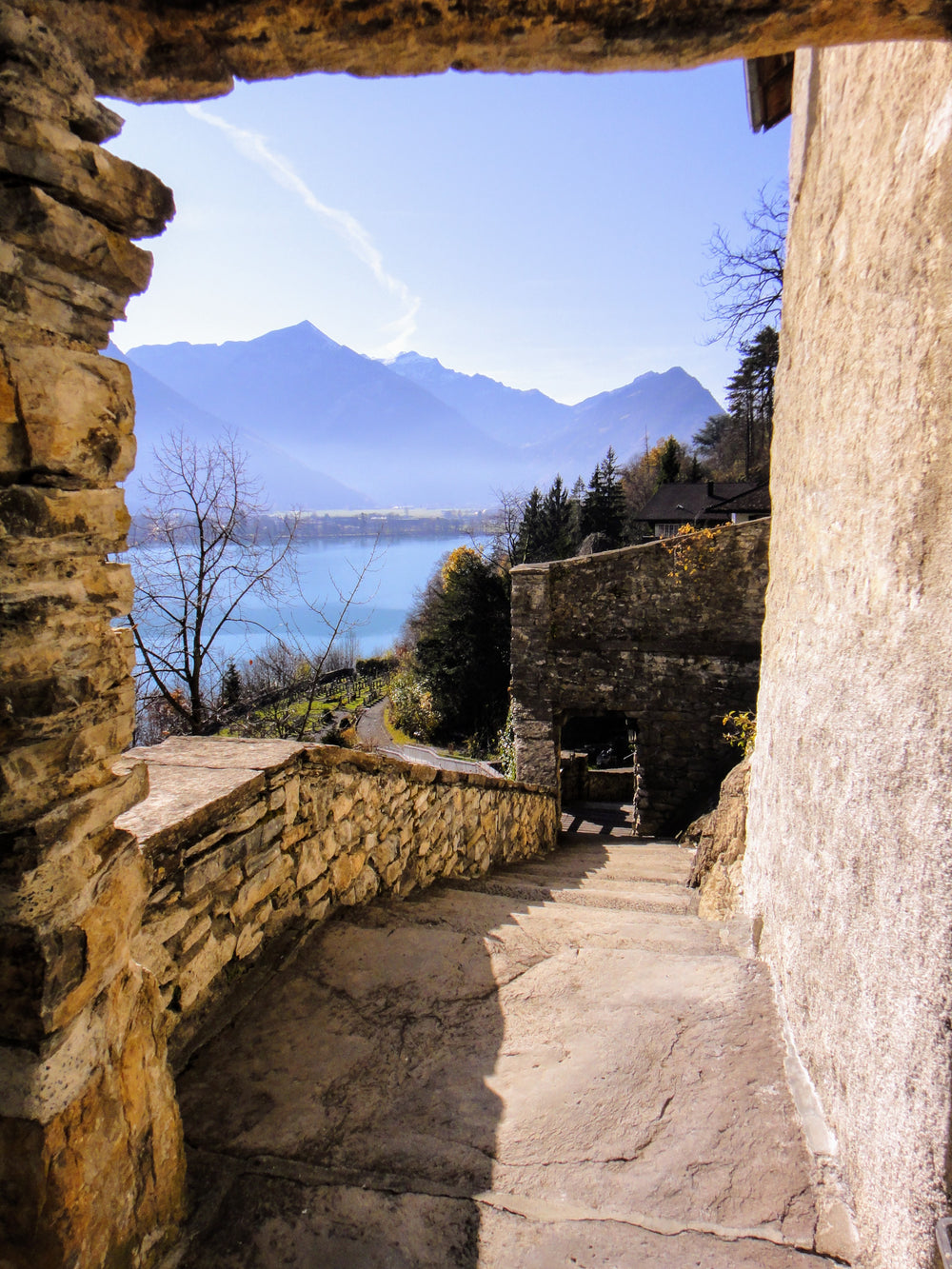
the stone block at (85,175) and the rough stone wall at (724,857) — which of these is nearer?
the stone block at (85,175)

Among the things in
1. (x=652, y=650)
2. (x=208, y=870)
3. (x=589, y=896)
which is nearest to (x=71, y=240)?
(x=208, y=870)

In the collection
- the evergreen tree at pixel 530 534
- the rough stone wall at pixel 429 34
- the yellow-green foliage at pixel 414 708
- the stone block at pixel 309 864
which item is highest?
the evergreen tree at pixel 530 534

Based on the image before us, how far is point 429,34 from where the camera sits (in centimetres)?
144

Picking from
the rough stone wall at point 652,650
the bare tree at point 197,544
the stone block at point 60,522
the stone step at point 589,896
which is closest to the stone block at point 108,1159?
the stone block at point 60,522

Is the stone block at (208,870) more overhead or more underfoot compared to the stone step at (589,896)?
more overhead

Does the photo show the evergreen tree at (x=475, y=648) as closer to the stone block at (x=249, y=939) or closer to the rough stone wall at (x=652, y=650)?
the rough stone wall at (x=652, y=650)

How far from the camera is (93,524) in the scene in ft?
4.83

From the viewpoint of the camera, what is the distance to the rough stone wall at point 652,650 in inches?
380

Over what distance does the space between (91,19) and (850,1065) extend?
3.20 metres

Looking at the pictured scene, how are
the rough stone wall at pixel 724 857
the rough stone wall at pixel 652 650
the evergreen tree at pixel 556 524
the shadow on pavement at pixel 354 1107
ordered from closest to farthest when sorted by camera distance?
1. the shadow on pavement at pixel 354 1107
2. the rough stone wall at pixel 724 857
3. the rough stone wall at pixel 652 650
4. the evergreen tree at pixel 556 524

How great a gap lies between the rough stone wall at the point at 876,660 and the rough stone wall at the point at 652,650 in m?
6.67

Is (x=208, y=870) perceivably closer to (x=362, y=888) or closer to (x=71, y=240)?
(x=362, y=888)

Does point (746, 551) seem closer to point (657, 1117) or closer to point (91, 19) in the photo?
point (657, 1117)

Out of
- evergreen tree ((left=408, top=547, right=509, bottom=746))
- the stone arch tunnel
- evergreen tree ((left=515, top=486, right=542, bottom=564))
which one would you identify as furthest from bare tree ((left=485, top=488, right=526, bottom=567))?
the stone arch tunnel
